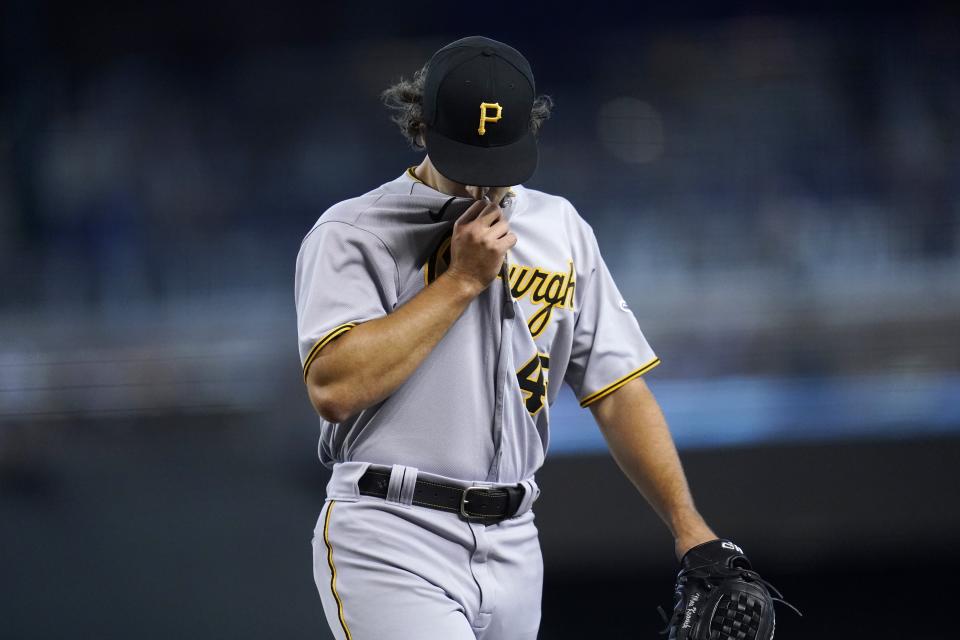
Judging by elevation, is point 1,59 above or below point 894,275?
above

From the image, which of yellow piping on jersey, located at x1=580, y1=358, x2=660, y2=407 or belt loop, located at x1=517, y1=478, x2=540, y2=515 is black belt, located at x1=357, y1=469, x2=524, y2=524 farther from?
yellow piping on jersey, located at x1=580, y1=358, x2=660, y2=407

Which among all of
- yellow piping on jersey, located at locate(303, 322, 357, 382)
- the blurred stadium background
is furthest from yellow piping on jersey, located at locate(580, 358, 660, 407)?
the blurred stadium background

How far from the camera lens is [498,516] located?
4.64ft

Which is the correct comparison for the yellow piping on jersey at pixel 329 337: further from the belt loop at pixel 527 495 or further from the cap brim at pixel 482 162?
the belt loop at pixel 527 495

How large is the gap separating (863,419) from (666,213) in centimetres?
164

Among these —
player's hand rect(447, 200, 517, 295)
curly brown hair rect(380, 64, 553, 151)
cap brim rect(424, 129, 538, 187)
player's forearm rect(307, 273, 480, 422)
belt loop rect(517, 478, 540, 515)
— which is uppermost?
curly brown hair rect(380, 64, 553, 151)

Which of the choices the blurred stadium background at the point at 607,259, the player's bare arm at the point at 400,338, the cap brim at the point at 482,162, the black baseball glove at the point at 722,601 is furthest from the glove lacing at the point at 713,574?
the blurred stadium background at the point at 607,259

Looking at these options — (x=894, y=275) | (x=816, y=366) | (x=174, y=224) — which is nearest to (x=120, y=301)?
(x=174, y=224)

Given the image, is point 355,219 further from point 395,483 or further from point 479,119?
point 395,483

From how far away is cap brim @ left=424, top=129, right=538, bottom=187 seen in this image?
1322 mm

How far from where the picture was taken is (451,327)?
1.38 m

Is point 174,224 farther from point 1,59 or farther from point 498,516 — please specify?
point 498,516

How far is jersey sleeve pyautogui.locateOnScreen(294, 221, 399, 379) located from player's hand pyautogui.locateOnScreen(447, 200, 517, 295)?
11 centimetres

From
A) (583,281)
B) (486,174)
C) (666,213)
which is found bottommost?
(583,281)
